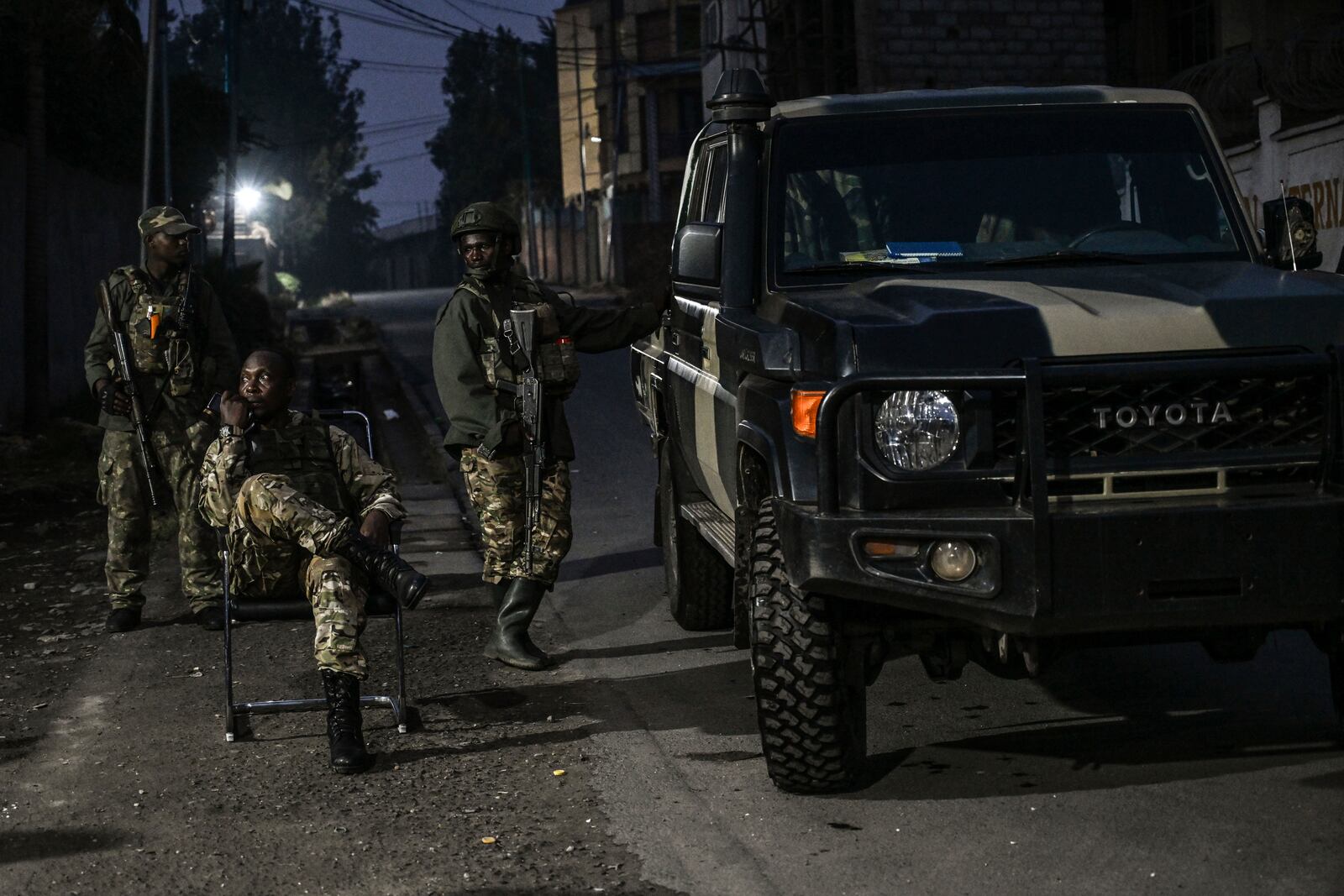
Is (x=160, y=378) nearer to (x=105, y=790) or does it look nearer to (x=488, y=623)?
(x=488, y=623)

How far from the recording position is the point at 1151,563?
431 cm

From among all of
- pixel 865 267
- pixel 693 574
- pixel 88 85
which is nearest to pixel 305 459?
pixel 693 574

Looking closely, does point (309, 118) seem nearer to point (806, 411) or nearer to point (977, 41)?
point (977, 41)

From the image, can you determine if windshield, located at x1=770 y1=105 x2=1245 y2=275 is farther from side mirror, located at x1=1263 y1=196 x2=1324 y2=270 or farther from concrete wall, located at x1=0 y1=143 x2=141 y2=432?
concrete wall, located at x1=0 y1=143 x2=141 y2=432

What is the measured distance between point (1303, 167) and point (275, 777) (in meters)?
13.2

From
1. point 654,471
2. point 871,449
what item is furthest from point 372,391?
point 871,449

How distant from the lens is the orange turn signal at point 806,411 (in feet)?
15.4

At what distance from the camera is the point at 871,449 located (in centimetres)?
452

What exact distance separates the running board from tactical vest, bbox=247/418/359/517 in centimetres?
130

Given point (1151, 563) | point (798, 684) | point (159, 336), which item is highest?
point (159, 336)

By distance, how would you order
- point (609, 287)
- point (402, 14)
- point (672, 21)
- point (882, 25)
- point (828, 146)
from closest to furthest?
point (828, 146)
point (882, 25)
point (402, 14)
point (609, 287)
point (672, 21)

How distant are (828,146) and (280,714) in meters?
2.82

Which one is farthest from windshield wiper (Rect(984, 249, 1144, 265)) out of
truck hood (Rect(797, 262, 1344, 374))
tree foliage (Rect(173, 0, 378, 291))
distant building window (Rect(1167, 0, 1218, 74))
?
tree foliage (Rect(173, 0, 378, 291))

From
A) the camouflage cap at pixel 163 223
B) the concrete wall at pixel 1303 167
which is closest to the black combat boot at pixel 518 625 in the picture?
the camouflage cap at pixel 163 223
